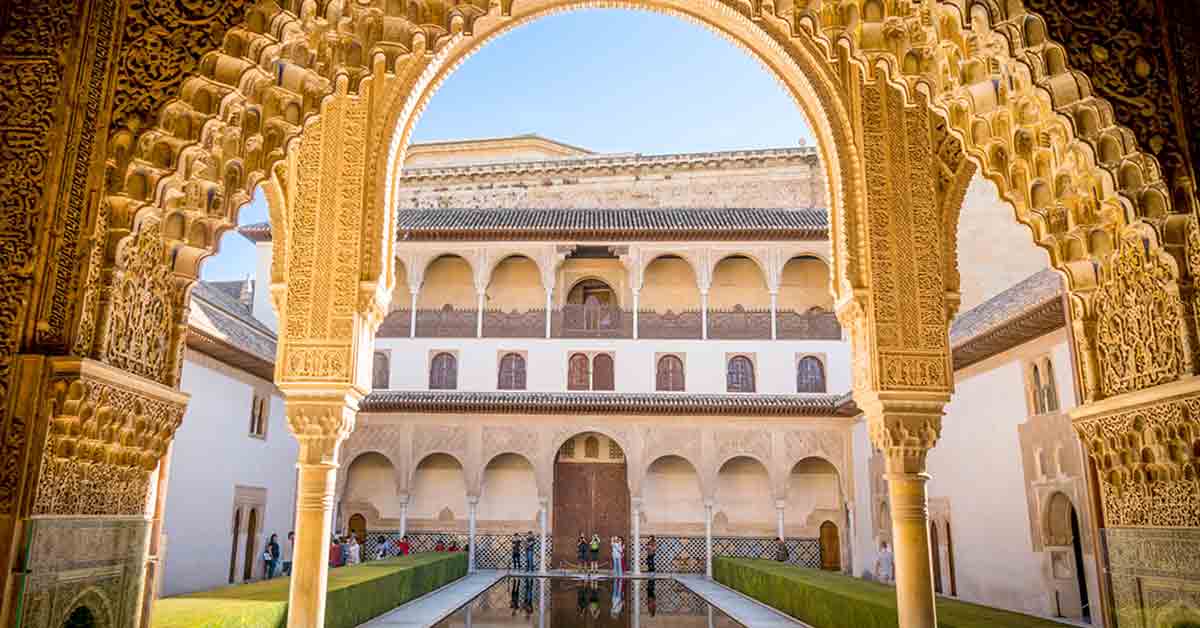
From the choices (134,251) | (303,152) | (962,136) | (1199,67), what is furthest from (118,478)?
(1199,67)

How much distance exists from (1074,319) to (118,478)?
15.4 ft

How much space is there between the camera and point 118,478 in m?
4.04

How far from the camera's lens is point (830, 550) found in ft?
73.4

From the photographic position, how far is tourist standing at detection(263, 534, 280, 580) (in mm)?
18766

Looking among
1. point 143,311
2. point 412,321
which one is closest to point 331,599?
point 143,311

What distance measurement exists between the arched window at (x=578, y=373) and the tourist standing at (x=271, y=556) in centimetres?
793

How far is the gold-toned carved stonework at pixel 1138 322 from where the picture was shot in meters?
3.87

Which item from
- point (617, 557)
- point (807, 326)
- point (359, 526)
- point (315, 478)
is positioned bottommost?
point (617, 557)

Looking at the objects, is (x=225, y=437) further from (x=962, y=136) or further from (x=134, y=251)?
(x=962, y=136)

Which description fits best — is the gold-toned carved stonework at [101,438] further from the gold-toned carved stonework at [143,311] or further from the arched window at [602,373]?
the arched window at [602,373]

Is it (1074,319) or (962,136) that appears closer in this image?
(1074,319)

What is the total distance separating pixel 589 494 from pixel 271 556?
8.03 meters

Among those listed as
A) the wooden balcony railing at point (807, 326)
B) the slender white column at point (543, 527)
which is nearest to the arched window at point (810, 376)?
the wooden balcony railing at point (807, 326)

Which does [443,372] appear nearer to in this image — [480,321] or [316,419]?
[480,321]
